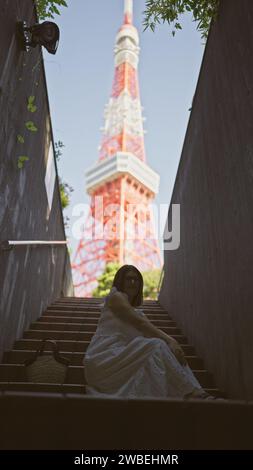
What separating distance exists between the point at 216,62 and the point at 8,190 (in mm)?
1839

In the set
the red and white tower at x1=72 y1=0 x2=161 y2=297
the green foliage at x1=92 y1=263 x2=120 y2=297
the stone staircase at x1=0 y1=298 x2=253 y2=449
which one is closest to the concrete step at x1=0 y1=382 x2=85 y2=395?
the stone staircase at x1=0 y1=298 x2=253 y2=449

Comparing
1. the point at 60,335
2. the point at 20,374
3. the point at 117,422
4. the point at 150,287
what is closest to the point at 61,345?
the point at 60,335

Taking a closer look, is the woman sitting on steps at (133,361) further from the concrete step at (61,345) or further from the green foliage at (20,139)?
the green foliage at (20,139)

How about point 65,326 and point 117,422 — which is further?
point 65,326

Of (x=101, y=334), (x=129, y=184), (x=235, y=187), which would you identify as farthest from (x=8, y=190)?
(x=129, y=184)

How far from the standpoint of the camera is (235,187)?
7.95 feet

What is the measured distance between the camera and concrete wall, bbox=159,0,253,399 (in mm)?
2182

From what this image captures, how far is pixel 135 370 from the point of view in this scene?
1782 millimetres

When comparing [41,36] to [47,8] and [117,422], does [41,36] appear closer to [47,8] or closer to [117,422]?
[47,8]

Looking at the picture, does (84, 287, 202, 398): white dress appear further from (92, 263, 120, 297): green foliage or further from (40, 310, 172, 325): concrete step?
(92, 263, 120, 297): green foliage

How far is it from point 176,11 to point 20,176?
1.81 meters

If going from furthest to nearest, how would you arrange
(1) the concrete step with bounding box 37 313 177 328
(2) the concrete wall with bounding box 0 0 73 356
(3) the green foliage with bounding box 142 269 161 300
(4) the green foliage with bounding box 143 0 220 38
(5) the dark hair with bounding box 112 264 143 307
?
(3) the green foliage with bounding box 142 269 161 300
(1) the concrete step with bounding box 37 313 177 328
(4) the green foliage with bounding box 143 0 220 38
(2) the concrete wall with bounding box 0 0 73 356
(5) the dark hair with bounding box 112 264 143 307

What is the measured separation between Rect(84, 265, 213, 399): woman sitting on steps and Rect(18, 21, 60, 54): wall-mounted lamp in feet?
6.62

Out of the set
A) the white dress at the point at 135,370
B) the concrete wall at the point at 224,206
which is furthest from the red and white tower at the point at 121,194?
the white dress at the point at 135,370
